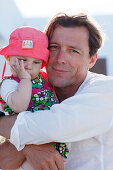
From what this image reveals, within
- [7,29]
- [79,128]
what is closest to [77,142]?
[79,128]

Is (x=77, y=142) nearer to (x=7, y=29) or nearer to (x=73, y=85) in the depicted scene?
(x=73, y=85)

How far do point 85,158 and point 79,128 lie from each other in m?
0.34

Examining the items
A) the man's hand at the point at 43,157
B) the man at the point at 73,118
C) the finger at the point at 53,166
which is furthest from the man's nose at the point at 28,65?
the finger at the point at 53,166

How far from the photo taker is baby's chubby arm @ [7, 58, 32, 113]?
2.25 metres

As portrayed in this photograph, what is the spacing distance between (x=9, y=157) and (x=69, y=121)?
0.61 meters

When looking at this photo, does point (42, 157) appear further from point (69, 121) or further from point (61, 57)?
point (61, 57)

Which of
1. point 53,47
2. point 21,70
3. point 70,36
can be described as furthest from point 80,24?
point 21,70

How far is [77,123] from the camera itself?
2117 mm

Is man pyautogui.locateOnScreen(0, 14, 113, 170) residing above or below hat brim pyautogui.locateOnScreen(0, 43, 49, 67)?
below

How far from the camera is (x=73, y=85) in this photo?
2.88 m

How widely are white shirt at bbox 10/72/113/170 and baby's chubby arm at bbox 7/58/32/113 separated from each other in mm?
69

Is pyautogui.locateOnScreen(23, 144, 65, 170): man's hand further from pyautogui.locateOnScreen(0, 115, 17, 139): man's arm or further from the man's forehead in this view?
the man's forehead

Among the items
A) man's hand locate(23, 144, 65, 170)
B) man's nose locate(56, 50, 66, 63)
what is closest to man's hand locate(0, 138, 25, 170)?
man's hand locate(23, 144, 65, 170)

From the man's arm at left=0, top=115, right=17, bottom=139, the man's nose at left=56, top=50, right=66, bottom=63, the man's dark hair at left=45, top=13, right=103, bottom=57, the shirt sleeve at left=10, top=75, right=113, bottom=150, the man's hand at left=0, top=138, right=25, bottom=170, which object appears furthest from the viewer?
the man's dark hair at left=45, top=13, right=103, bottom=57
